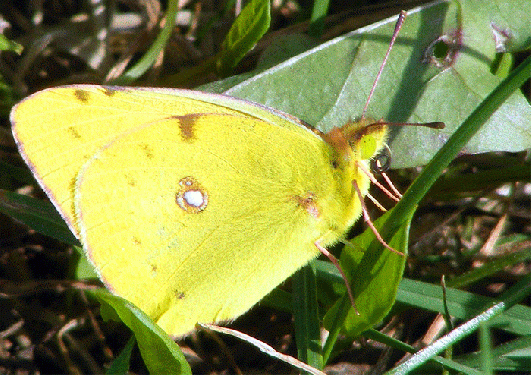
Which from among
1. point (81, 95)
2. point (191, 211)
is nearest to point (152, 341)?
point (191, 211)

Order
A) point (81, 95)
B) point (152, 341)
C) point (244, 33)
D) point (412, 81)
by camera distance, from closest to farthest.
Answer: point (152, 341) → point (81, 95) → point (412, 81) → point (244, 33)

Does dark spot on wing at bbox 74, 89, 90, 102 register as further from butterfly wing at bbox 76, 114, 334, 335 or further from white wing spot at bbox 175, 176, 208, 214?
white wing spot at bbox 175, 176, 208, 214

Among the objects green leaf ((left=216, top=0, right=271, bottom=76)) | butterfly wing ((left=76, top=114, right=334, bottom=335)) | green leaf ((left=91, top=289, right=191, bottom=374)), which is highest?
green leaf ((left=216, top=0, right=271, bottom=76))

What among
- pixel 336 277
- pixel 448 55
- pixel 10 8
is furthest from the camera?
pixel 10 8

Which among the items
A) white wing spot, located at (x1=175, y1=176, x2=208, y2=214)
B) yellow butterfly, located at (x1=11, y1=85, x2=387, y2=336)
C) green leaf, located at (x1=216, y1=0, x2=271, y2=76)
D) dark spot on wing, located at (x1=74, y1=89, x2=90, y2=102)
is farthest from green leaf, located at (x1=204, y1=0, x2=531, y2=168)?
dark spot on wing, located at (x1=74, y1=89, x2=90, y2=102)

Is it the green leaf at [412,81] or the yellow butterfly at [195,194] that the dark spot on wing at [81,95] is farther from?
the green leaf at [412,81]

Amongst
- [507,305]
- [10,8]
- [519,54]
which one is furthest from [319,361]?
[10,8]

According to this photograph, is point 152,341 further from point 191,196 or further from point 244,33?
point 244,33

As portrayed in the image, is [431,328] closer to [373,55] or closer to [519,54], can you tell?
[373,55]
